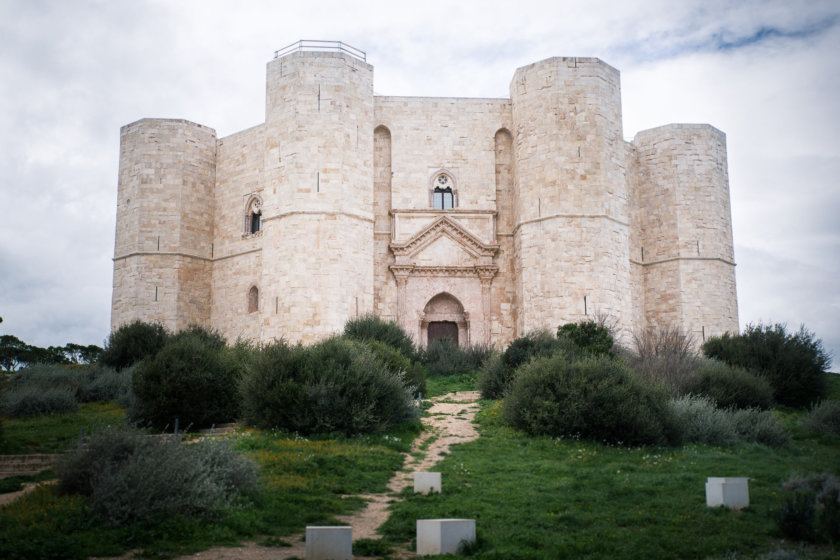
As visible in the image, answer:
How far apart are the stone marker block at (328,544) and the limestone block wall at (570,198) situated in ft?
53.6

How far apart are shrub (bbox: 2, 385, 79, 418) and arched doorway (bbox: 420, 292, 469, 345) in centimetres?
1150

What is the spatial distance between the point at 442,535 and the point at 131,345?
16.4 meters

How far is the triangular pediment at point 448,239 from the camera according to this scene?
78.1 ft

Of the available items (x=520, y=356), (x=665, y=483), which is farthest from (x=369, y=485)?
(x=520, y=356)

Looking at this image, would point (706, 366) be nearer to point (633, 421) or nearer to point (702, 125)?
point (633, 421)

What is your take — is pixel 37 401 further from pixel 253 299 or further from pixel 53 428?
pixel 253 299

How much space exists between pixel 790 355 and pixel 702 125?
12047mm

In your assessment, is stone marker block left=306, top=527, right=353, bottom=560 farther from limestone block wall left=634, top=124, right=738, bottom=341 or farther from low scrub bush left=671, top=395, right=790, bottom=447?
limestone block wall left=634, top=124, right=738, bottom=341

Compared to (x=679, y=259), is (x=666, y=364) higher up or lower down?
lower down

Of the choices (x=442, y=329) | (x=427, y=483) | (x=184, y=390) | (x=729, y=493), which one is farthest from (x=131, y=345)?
(x=729, y=493)

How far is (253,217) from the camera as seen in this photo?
26062 millimetres

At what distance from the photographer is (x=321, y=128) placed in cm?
2238

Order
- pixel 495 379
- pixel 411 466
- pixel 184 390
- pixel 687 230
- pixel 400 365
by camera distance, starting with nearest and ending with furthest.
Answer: pixel 411 466 → pixel 184 390 → pixel 400 365 → pixel 495 379 → pixel 687 230

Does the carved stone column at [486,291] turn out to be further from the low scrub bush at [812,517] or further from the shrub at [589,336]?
the low scrub bush at [812,517]
